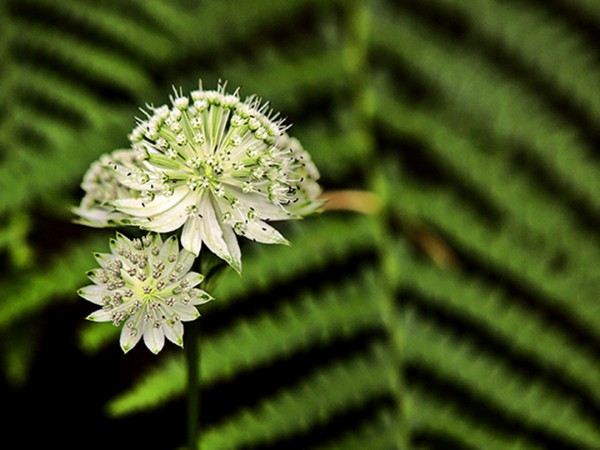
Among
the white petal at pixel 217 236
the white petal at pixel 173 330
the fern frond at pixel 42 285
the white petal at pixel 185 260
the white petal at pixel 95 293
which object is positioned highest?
the fern frond at pixel 42 285

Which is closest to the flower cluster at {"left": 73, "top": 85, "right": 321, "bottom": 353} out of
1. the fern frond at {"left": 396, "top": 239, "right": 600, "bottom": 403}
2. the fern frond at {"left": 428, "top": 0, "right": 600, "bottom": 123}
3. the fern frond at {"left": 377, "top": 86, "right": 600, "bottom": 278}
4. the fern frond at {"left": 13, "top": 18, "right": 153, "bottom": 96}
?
the fern frond at {"left": 396, "top": 239, "right": 600, "bottom": 403}

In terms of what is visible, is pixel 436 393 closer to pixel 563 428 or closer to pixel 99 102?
pixel 563 428

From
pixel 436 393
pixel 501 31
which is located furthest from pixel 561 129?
pixel 436 393

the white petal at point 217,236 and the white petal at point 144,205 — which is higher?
the white petal at point 144,205

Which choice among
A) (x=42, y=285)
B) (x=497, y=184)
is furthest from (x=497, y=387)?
(x=42, y=285)

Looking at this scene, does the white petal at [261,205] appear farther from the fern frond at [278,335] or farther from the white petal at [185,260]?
the fern frond at [278,335]

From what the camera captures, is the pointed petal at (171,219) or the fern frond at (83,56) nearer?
the pointed petal at (171,219)

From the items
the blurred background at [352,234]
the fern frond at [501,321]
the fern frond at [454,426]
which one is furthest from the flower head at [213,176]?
the fern frond at [501,321]
